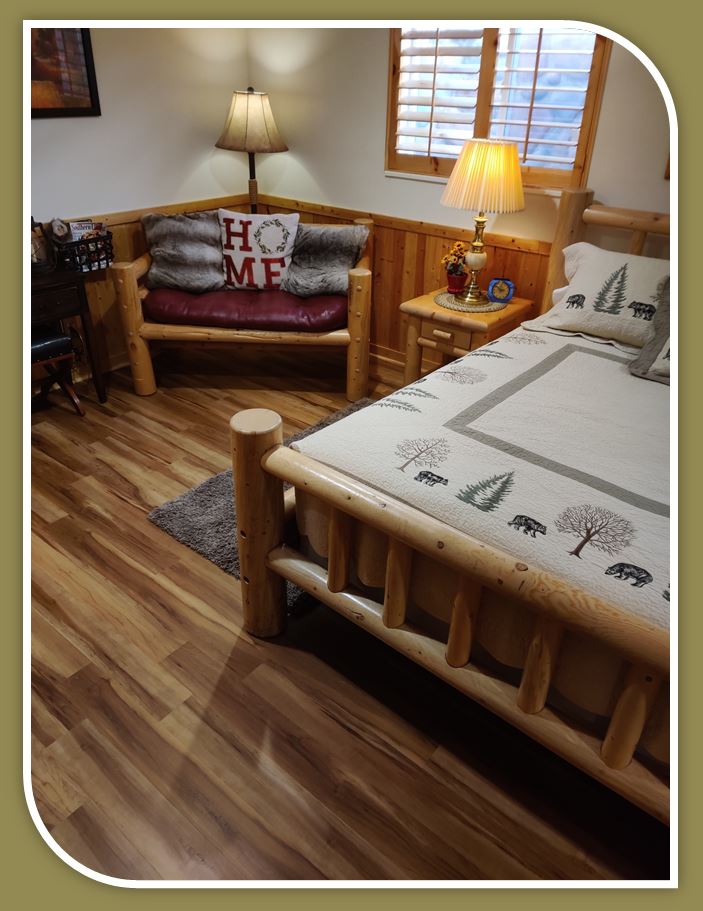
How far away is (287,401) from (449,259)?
1090 mm

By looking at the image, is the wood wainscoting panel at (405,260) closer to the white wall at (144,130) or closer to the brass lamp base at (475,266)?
the brass lamp base at (475,266)

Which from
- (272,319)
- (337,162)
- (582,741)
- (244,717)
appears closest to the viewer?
(582,741)

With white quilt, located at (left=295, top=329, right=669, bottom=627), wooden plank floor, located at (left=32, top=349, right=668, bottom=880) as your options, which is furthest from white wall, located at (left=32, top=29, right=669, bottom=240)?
wooden plank floor, located at (left=32, top=349, right=668, bottom=880)

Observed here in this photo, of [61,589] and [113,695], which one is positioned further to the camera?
[61,589]

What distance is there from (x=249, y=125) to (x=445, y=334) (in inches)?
65.3

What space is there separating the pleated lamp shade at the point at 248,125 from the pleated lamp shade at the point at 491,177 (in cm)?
130

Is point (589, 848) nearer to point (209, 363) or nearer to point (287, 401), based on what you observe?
point (287, 401)

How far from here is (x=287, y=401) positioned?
334cm

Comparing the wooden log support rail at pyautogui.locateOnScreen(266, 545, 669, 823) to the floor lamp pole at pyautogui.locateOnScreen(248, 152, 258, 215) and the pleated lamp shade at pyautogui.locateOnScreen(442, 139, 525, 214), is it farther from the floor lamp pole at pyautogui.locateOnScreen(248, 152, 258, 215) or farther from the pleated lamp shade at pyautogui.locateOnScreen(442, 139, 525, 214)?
the floor lamp pole at pyautogui.locateOnScreen(248, 152, 258, 215)

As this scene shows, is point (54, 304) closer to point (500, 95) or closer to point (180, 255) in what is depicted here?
point (180, 255)

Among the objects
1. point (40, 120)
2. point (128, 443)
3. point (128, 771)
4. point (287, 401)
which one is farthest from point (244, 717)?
point (40, 120)

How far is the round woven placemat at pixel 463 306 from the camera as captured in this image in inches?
116

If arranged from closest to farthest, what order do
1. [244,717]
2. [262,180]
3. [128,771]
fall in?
1. [128,771]
2. [244,717]
3. [262,180]

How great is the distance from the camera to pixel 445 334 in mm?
2965
